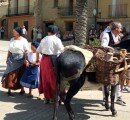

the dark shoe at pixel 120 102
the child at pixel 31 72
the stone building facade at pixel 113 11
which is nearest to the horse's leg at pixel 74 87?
the dark shoe at pixel 120 102

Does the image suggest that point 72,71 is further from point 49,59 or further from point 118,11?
point 118,11

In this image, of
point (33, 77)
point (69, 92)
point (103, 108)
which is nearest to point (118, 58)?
point (69, 92)

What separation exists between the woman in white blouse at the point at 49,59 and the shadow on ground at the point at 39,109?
0.37 meters

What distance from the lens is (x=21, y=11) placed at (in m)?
53.0

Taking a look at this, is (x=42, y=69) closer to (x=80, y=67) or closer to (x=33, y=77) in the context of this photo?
(x=33, y=77)

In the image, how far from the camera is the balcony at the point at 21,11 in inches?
2021

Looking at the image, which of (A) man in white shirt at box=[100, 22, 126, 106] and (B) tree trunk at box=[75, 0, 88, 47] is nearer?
(A) man in white shirt at box=[100, 22, 126, 106]

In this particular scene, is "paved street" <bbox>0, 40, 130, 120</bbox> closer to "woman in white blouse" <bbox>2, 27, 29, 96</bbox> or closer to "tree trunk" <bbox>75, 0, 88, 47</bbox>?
"woman in white blouse" <bbox>2, 27, 29, 96</bbox>

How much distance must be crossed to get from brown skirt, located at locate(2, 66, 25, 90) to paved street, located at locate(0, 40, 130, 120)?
0.24 m

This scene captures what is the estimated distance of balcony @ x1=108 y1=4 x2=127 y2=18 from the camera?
4079cm

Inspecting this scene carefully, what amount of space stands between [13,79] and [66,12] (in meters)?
36.4

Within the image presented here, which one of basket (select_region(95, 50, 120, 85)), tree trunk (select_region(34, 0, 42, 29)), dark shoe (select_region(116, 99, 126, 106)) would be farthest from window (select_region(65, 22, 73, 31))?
basket (select_region(95, 50, 120, 85))

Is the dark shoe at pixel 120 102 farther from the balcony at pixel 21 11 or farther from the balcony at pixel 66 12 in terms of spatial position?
the balcony at pixel 21 11

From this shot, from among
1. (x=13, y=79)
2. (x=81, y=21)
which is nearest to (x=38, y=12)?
(x=81, y=21)
